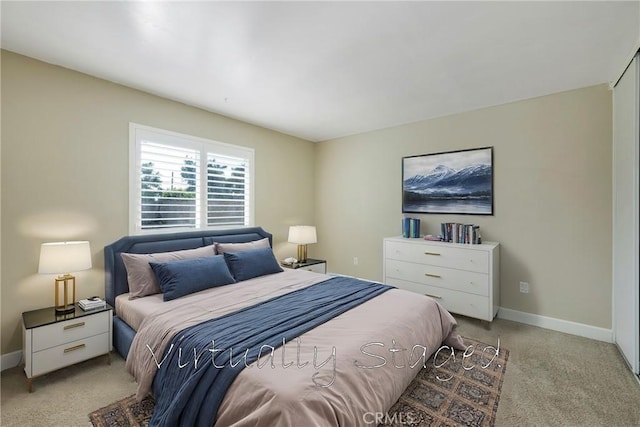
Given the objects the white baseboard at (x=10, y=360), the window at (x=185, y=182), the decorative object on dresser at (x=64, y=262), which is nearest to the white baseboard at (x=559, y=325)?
the window at (x=185, y=182)

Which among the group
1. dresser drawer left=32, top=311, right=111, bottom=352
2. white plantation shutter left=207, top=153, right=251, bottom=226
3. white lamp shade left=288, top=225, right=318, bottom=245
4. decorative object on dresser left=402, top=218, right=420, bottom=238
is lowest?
dresser drawer left=32, top=311, right=111, bottom=352

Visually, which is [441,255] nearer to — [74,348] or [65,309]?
[74,348]

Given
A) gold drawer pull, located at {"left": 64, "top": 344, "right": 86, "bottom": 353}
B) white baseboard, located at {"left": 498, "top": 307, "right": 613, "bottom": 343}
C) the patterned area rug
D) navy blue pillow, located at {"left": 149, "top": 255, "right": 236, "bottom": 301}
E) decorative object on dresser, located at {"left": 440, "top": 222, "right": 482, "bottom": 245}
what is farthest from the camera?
decorative object on dresser, located at {"left": 440, "top": 222, "right": 482, "bottom": 245}

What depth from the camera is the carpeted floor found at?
5.84 ft

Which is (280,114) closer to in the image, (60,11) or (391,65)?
(391,65)

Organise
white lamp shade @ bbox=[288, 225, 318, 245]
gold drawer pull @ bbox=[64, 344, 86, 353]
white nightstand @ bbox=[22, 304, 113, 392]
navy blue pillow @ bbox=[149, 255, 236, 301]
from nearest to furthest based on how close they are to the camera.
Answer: white nightstand @ bbox=[22, 304, 113, 392] → gold drawer pull @ bbox=[64, 344, 86, 353] → navy blue pillow @ bbox=[149, 255, 236, 301] → white lamp shade @ bbox=[288, 225, 318, 245]

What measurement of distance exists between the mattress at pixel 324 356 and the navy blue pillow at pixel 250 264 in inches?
11.2

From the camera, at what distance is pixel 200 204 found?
140 inches

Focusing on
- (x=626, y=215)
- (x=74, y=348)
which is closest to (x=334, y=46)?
(x=626, y=215)

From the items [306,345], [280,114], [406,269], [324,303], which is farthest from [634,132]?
[280,114]

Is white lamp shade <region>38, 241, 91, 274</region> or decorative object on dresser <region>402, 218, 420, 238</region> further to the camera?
decorative object on dresser <region>402, 218, 420, 238</region>

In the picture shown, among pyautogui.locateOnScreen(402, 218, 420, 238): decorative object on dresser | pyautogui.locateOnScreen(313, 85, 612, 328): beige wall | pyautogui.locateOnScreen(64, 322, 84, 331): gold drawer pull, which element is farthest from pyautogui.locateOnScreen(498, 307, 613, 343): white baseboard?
pyautogui.locateOnScreen(64, 322, 84, 331): gold drawer pull

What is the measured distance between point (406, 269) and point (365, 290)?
1.26m

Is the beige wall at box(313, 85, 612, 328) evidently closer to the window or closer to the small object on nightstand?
the window
